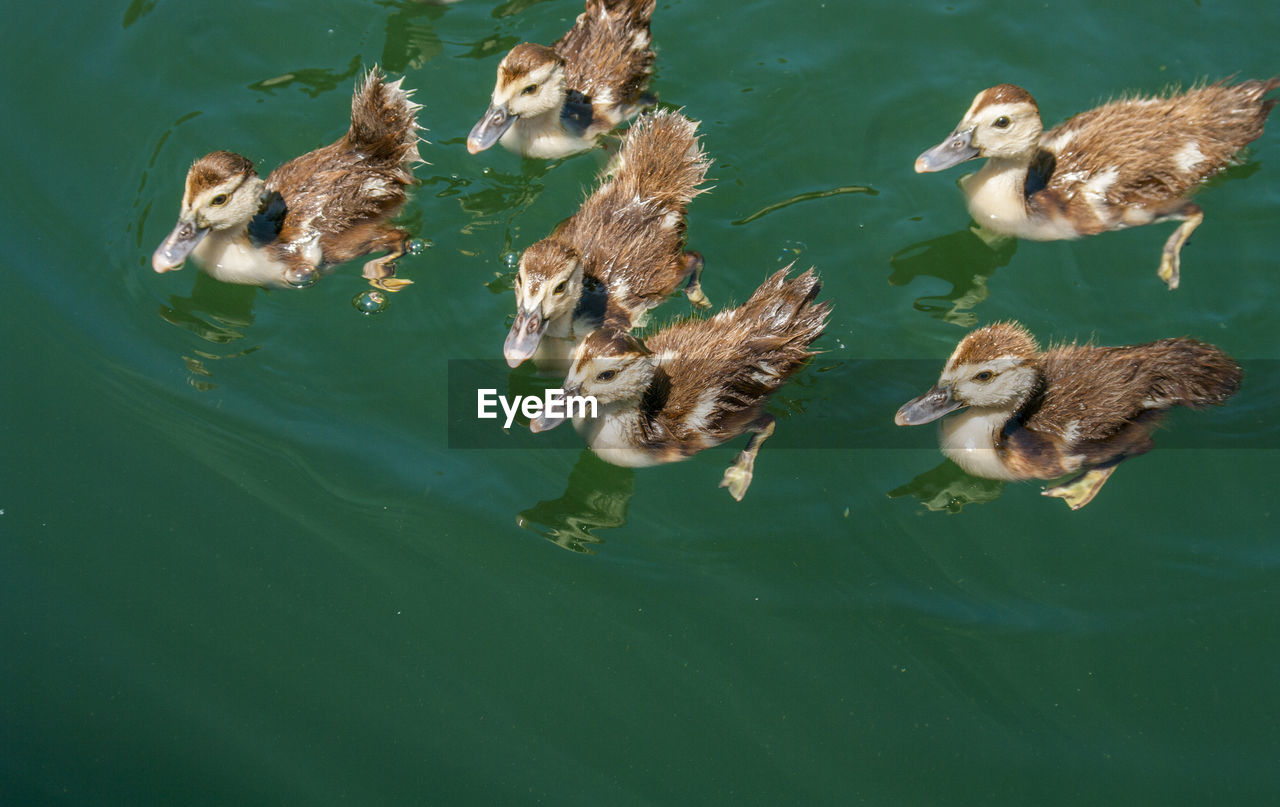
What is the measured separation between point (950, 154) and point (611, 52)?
1.96 m

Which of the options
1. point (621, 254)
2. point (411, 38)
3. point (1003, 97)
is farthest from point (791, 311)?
point (411, 38)

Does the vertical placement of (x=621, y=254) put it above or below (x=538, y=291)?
below

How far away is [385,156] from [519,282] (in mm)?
1336

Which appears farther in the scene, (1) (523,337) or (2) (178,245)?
(2) (178,245)

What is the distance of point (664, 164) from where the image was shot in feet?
18.7

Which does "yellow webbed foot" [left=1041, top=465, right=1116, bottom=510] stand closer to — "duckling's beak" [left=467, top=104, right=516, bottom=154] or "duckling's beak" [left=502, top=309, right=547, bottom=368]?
"duckling's beak" [left=502, top=309, right=547, bottom=368]

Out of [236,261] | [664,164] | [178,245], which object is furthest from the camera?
[664,164]

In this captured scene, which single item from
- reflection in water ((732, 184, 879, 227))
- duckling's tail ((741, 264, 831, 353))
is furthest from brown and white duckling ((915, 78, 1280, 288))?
duckling's tail ((741, 264, 831, 353))

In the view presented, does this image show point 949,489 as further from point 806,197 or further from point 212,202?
point 212,202

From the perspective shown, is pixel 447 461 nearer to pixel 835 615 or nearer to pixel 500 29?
pixel 835 615

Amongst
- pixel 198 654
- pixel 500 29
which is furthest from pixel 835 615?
pixel 500 29

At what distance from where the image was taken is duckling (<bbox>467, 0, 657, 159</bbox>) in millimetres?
6023

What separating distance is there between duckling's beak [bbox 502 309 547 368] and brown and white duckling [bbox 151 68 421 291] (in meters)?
1.02

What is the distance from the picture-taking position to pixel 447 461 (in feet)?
17.0
